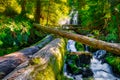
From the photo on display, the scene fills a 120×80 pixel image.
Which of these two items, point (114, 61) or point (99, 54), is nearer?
point (114, 61)

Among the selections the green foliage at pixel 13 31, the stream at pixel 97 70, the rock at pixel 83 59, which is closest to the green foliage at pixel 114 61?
the stream at pixel 97 70

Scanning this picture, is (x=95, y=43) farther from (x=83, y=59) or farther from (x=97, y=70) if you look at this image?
(x=97, y=70)

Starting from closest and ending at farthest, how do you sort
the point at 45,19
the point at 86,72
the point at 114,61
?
1. the point at 86,72
2. the point at 114,61
3. the point at 45,19

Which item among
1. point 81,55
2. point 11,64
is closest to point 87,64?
point 81,55

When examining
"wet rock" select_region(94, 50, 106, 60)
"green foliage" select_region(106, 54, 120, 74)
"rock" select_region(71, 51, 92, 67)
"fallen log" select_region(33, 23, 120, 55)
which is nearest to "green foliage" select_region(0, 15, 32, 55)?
"fallen log" select_region(33, 23, 120, 55)

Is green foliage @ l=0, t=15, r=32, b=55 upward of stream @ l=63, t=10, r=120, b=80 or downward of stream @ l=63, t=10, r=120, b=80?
upward

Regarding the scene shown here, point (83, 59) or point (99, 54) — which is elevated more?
point (83, 59)

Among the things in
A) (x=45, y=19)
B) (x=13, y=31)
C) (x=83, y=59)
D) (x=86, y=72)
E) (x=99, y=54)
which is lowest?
(x=86, y=72)

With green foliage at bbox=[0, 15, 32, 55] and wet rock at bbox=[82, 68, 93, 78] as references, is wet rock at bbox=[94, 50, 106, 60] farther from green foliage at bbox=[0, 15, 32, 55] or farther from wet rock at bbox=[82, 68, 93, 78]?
green foliage at bbox=[0, 15, 32, 55]

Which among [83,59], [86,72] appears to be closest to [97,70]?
[83,59]

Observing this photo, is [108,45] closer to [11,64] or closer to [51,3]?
[11,64]

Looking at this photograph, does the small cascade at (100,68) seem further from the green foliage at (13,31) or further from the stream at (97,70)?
the green foliage at (13,31)

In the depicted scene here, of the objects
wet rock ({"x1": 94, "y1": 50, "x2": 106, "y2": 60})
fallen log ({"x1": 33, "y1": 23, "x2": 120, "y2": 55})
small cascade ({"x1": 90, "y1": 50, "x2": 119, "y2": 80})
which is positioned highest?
fallen log ({"x1": 33, "y1": 23, "x2": 120, "y2": 55})

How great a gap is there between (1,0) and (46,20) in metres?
7.39
